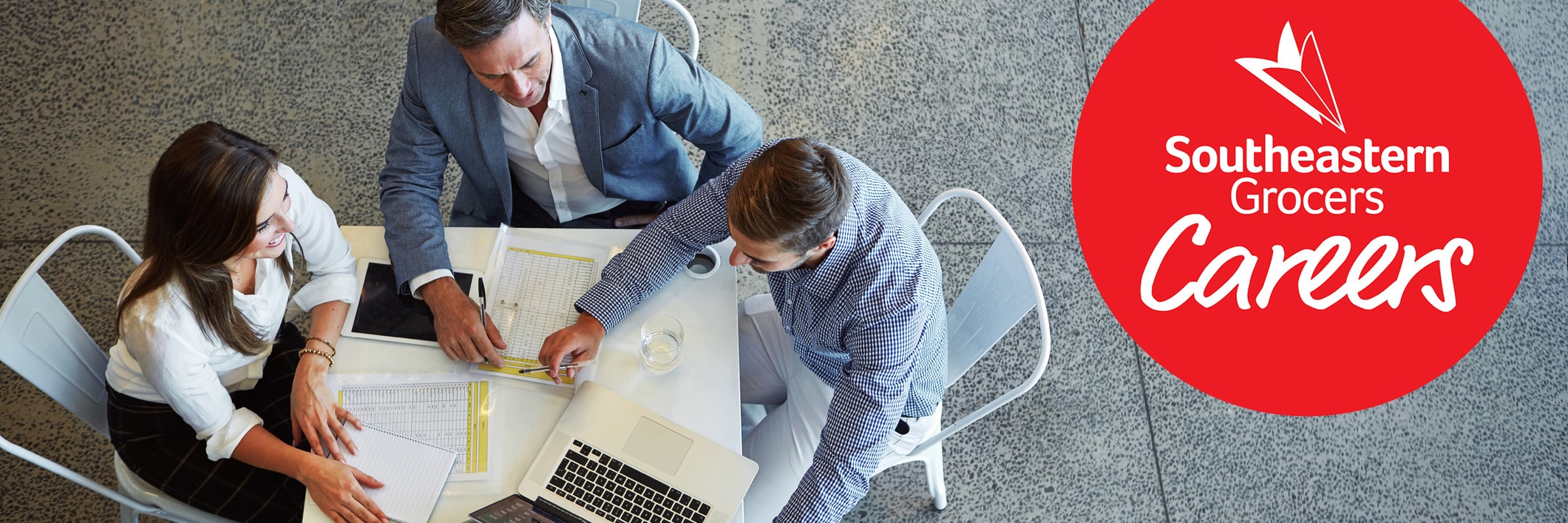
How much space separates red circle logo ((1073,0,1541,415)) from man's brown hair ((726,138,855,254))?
1.46 m

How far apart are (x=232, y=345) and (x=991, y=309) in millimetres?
1219

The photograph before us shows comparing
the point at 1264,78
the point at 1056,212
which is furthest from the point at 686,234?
the point at 1264,78

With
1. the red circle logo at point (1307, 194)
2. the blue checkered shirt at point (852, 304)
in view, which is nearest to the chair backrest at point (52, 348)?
the blue checkered shirt at point (852, 304)

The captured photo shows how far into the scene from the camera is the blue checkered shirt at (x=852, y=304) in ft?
4.53

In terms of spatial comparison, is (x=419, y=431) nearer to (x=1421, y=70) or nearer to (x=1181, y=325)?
(x=1181, y=325)

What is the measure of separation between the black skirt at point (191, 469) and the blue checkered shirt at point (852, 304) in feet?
1.98

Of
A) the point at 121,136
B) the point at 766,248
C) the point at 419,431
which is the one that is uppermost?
the point at 766,248

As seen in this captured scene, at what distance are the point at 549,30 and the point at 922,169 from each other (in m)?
1.35

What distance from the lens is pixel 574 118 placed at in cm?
162

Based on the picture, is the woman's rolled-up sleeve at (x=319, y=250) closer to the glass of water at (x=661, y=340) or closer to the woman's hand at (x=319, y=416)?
the woman's hand at (x=319, y=416)

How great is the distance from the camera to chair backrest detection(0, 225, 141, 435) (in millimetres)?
1317

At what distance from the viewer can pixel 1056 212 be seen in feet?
8.48

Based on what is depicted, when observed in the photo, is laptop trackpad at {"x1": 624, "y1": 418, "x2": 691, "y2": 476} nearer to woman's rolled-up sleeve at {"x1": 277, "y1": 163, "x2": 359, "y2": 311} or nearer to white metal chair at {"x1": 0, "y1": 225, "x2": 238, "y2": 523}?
woman's rolled-up sleeve at {"x1": 277, "y1": 163, "x2": 359, "y2": 311}

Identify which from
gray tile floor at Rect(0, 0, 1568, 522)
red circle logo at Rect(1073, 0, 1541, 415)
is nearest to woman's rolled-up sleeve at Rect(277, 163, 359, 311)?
gray tile floor at Rect(0, 0, 1568, 522)
